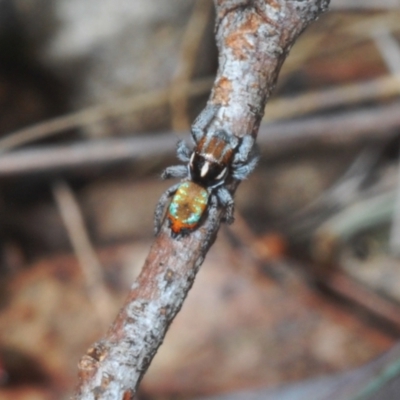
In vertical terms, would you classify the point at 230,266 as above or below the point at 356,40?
below

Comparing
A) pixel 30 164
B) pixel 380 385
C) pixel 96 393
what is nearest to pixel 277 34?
pixel 96 393

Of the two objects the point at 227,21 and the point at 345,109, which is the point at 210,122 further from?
the point at 345,109

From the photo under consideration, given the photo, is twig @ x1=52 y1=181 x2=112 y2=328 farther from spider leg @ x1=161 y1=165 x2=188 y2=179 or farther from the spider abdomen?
the spider abdomen

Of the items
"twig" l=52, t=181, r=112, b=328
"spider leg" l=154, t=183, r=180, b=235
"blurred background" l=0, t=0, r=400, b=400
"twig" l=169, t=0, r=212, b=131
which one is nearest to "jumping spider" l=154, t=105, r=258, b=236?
"spider leg" l=154, t=183, r=180, b=235

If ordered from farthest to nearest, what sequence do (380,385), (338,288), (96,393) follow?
(338,288) → (380,385) → (96,393)

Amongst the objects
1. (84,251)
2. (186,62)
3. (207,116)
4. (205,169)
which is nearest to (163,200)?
(205,169)

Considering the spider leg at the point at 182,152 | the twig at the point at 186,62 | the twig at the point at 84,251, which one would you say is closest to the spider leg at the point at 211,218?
the spider leg at the point at 182,152

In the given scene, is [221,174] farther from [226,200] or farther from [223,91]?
[223,91]
